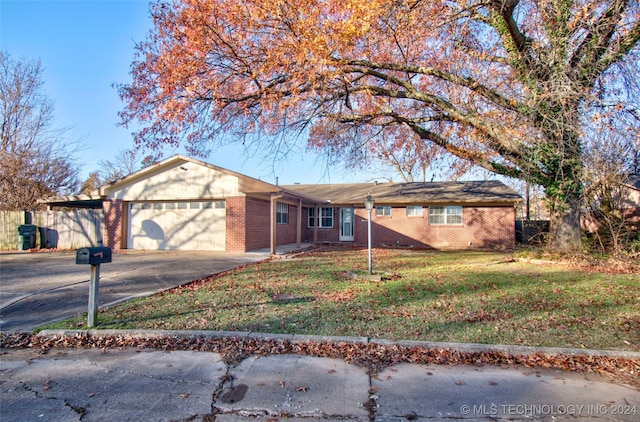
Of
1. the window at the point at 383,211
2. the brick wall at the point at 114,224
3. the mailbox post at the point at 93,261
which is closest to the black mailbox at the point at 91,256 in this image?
the mailbox post at the point at 93,261

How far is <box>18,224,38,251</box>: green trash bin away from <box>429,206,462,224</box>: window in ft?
68.3

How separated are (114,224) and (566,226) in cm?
1915

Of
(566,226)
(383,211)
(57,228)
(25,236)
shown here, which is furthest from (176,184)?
(566,226)

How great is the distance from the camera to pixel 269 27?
8789 millimetres

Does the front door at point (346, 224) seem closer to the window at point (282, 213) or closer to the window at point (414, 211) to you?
the window at point (414, 211)

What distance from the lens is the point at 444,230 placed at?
19688 mm

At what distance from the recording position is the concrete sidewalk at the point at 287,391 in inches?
117

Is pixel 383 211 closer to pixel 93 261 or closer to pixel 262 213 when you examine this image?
pixel 262 213

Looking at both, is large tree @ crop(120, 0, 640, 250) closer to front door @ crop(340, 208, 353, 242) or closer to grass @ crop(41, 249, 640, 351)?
grass @ crop(41, 249, 640, 351)

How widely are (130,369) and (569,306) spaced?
678cm

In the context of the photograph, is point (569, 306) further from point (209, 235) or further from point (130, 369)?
point (209, 235)

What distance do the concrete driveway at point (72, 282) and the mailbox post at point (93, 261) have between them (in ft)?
2.87

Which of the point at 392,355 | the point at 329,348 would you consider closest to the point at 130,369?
the point at 329,348

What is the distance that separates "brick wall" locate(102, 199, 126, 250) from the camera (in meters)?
17.1
